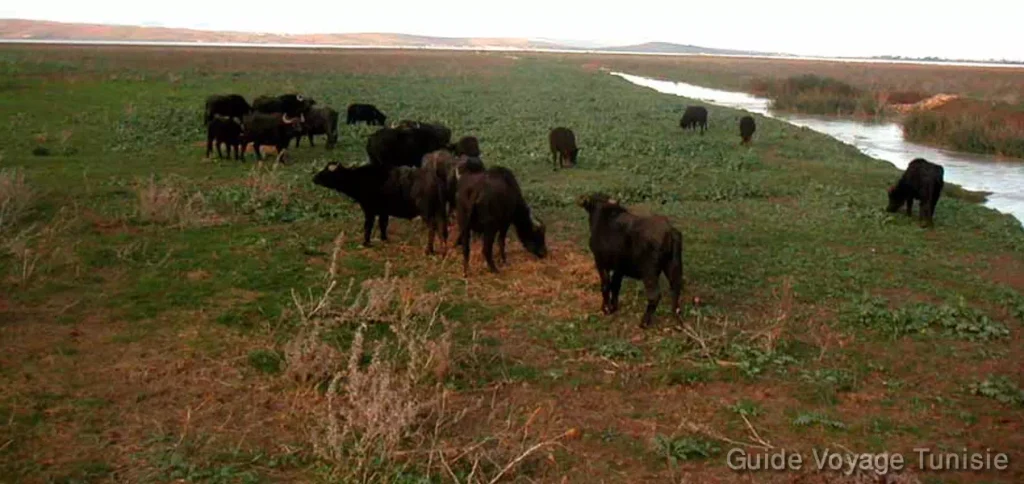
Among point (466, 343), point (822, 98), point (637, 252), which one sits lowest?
point (466, 343)

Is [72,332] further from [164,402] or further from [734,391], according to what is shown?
[734,391]

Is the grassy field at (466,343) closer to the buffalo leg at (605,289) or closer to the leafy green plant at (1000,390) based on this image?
the leafy green plant at (1000,390)

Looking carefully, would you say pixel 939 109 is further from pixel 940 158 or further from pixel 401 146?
pixel 401 146

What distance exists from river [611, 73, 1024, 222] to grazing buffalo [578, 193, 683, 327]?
42.3 ft

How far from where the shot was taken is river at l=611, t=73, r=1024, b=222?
21.1 m

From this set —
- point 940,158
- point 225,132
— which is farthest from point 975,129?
point 225,132

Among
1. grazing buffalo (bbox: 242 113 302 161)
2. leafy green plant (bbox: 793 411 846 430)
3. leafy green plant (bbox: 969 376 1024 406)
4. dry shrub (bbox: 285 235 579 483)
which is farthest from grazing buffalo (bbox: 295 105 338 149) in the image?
leafy green plant (bbox: 969 376 1024 406)

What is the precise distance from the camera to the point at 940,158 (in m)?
28.4

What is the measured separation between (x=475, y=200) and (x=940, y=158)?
924 inches

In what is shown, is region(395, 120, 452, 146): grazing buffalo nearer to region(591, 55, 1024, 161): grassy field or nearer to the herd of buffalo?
the herd of buffalo

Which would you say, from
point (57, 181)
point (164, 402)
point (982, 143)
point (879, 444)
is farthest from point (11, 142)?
point (982, 143)

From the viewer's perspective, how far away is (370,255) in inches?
446

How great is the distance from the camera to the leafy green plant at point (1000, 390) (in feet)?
24.0

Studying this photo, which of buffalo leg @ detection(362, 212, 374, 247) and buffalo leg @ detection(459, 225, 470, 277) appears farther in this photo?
buffalo leg @ detection(362, 212, 374, 247)
